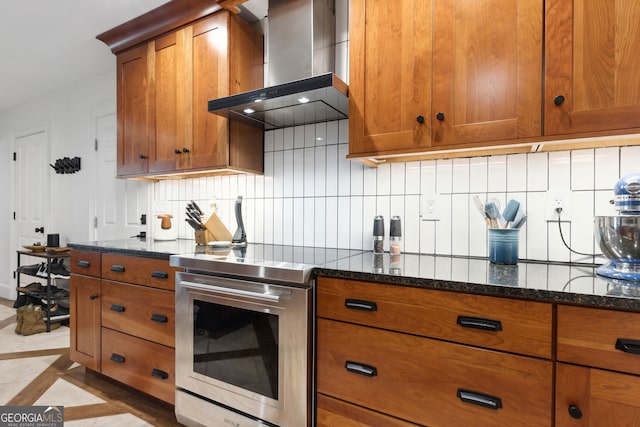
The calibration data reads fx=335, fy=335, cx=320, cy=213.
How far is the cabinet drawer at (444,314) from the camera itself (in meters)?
0.96

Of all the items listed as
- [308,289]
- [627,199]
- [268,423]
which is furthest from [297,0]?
[268,423]

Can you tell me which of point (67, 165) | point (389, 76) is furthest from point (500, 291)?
point (67, 165)

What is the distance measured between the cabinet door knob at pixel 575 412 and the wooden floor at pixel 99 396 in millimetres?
1747

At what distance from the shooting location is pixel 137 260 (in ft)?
6.11

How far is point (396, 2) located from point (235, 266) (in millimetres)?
1342

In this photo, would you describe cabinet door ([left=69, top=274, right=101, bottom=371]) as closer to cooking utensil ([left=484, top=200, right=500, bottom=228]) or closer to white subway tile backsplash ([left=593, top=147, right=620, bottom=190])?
cooking utensil ([left=484, top=200, right=500, bottom=228])

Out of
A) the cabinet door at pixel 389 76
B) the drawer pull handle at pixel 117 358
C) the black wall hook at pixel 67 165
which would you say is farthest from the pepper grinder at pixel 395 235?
the black wall hook at pixel 67 165

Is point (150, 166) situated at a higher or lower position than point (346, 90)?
lower

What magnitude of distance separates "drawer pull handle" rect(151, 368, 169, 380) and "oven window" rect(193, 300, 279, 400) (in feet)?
0.88

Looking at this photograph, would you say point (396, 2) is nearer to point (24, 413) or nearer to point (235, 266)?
point (235, 266)

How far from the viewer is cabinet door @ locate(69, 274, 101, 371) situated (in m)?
2.09

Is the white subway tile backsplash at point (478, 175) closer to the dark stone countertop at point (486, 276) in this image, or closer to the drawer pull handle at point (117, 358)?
the dark stone countertop at point (486, 276)

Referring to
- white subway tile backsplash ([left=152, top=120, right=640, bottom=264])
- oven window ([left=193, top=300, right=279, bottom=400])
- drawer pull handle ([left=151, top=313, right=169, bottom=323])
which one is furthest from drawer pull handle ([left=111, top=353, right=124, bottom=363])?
white subway tile backsplash ([left=152, top=120, right=640, bottom=264])

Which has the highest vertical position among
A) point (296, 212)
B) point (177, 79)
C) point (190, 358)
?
point (177, 79)
